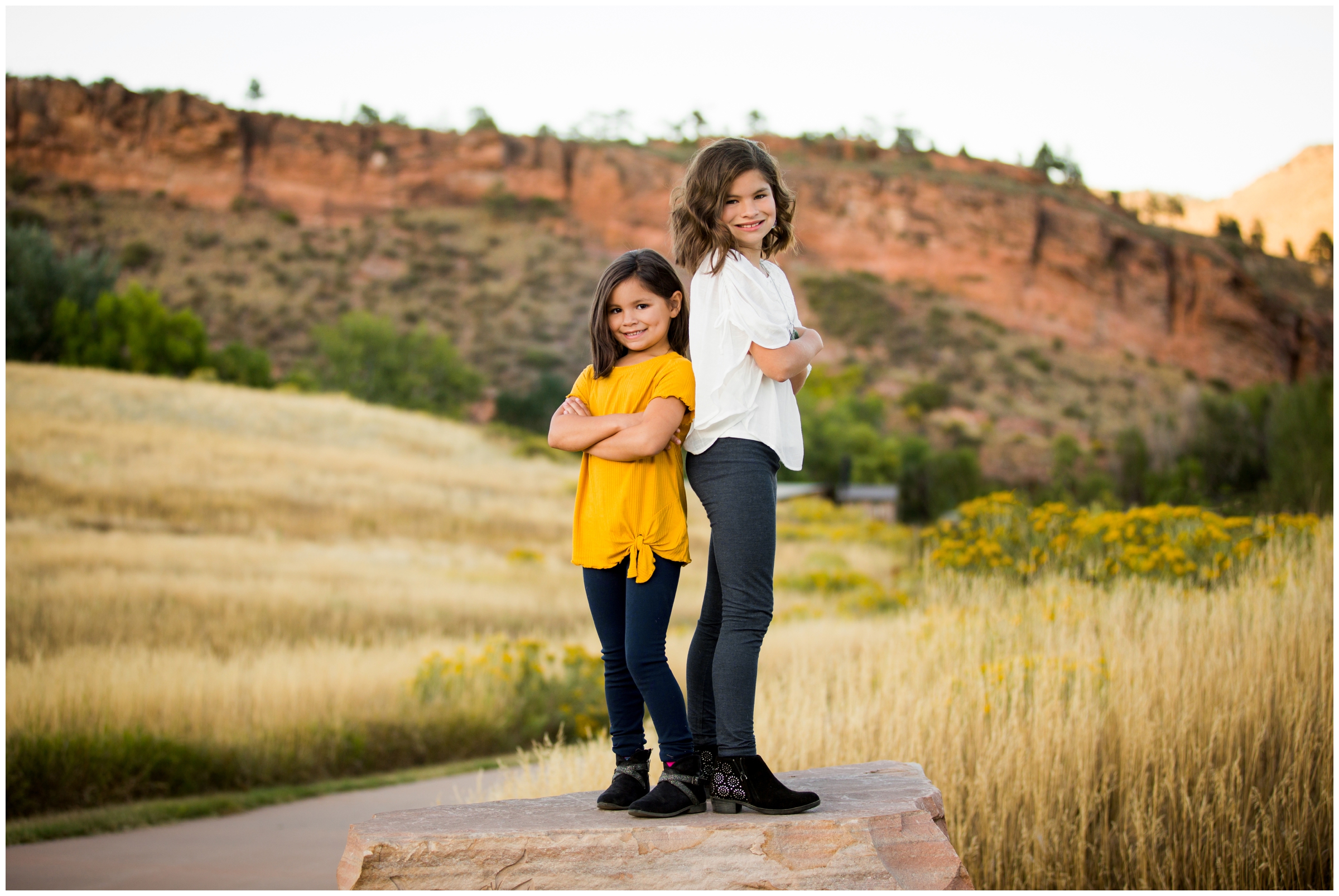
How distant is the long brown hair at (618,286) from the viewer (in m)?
3.22

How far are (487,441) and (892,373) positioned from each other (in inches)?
833

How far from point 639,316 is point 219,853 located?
4149mm

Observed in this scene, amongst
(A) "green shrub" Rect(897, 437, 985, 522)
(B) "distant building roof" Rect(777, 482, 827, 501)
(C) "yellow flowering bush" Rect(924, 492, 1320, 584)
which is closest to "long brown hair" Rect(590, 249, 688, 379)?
(C) "yellow flowering bush" Rect(924, 492, 1320, 584)

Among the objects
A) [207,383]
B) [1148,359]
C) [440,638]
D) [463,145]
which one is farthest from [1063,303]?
[440,638]

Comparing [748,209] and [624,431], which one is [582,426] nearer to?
[624,431]

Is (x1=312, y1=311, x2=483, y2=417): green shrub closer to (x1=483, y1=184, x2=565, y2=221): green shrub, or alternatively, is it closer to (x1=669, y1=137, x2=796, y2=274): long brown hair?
(x1=483, y1=184, x2=565, y2=221): green shrub

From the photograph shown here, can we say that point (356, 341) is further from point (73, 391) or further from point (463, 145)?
point (463, 145)

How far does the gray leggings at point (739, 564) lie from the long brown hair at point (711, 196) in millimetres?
585

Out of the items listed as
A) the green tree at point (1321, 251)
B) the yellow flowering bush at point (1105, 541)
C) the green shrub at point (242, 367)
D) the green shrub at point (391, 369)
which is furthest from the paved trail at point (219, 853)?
the green tree at point (1321, 251)

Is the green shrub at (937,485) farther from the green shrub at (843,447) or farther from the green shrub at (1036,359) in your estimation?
the green shrub at (1036,359)

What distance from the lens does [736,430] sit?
3.06 meters

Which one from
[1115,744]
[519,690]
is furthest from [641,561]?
[519,690]

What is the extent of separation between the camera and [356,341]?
42.1 m

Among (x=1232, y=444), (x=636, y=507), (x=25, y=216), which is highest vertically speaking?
(x=25, y=216)
